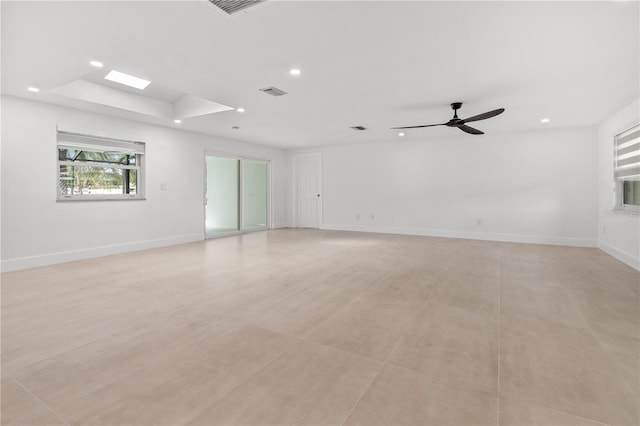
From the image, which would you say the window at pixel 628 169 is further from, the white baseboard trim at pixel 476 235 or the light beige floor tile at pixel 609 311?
the light beige floor tile at pixel 609 311

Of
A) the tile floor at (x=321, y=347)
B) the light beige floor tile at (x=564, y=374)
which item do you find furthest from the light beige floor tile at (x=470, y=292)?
the light beige floor tile at (x=564, y=374)

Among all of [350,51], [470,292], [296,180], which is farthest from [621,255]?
[296,180]

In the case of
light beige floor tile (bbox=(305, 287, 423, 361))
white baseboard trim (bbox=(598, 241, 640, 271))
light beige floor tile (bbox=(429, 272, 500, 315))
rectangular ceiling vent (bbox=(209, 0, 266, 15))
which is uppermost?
rectangular ceiling vent (bbox=(209, 0, 266, 15))

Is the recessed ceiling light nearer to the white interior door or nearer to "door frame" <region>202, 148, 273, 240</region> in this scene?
"door frame" <region>202, 148, 273, 240</region>

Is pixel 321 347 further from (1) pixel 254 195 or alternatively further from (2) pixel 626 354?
(1) pixel 254 195

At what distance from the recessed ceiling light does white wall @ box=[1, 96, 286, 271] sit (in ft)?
3.06

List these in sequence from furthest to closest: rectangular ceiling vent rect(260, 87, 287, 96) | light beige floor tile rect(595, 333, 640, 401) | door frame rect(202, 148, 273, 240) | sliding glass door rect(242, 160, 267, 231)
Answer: sliding glass door rect(242, 160, 267, 231) → door frame rect(202, 148, 273, 240) → rectangular ceiling vent rect(260, 87, 287, 96) → light beige floor tile rect(595, 333, 640, 401)

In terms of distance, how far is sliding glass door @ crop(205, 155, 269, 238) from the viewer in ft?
27.3

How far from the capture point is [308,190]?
927 cm

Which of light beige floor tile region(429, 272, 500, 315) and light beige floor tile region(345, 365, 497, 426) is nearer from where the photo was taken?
light beige floor tile region(345, 365, 497, 426)

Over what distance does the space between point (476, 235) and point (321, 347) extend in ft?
20.1

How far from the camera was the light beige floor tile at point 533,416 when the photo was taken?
1377 mm

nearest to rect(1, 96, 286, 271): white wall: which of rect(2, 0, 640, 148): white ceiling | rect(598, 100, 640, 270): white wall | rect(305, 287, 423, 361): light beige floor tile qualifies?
rect(2, 0, 640, 148): white ceiling

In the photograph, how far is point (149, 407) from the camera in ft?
4.83
